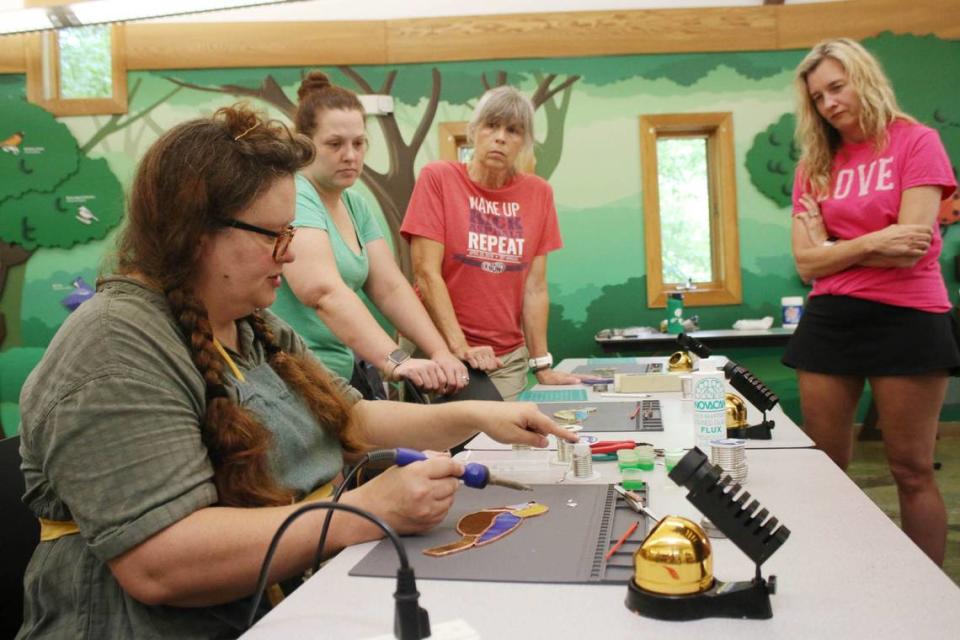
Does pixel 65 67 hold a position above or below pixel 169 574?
above

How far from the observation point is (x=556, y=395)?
2334 millimetres

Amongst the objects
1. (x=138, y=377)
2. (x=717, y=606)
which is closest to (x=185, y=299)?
(x=138, y=377)

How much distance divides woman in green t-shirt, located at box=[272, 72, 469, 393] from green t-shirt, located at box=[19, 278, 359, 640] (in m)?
0.83

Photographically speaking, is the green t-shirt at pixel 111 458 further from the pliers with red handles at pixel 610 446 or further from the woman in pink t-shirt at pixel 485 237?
the woman in pink t-shirt at pixel 485 237

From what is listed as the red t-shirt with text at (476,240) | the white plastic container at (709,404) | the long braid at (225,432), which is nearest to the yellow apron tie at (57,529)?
the long braid at (225,432)

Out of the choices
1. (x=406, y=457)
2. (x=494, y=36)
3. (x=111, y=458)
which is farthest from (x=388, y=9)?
(x=111, y=458)

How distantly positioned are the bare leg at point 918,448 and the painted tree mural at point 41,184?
4.74 m

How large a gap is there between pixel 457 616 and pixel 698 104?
4730 millimetres

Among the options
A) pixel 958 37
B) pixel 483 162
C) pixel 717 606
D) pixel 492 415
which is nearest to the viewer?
pixel 717 606

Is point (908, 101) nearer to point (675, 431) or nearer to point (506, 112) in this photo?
point (506, 112)

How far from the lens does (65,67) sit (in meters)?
5.20

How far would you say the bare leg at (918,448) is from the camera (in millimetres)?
1969

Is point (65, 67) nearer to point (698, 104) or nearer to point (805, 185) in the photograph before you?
point (698, 104)

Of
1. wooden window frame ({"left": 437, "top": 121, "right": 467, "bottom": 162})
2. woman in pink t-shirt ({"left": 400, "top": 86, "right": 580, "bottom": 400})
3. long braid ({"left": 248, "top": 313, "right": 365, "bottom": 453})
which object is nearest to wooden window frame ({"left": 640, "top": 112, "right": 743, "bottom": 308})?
wooden window frame ({"left": 437, "top": 121, "right": 467, "bottom": 162})
